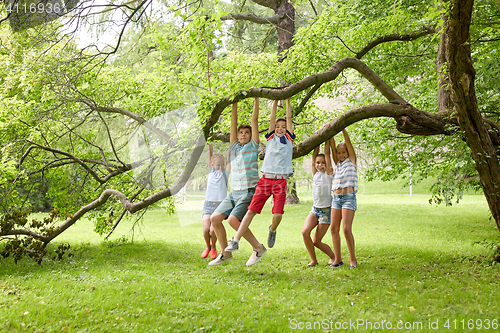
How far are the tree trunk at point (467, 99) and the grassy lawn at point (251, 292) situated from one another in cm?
103

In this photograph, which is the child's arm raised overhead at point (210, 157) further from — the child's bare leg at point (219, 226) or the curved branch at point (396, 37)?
the curved branch at point (396, 37)

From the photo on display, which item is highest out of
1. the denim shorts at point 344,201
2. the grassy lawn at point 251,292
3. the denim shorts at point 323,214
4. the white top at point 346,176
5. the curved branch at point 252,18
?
the curved branch at point 252,18

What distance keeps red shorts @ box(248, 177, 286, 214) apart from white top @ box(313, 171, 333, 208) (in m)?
1.16

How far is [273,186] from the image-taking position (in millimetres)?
5008

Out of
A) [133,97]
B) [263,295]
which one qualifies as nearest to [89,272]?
[263,295]

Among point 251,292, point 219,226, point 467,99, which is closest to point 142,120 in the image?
point 219,226

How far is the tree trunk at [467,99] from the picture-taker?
5.01m

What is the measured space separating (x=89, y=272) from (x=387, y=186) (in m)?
33.2

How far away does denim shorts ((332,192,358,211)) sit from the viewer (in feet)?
18.5

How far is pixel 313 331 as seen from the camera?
3664 mm

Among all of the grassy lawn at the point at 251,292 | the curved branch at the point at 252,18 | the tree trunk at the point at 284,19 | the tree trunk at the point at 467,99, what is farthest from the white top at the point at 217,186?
the curved branch at the point at 252,18

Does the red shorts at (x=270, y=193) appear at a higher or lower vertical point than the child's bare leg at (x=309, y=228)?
higher

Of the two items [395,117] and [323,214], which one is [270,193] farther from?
[395,117]

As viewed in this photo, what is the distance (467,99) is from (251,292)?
12.9 feet
